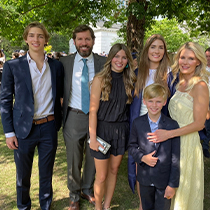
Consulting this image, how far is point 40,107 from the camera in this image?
2781mm

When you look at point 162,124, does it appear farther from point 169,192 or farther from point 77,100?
point 77,100

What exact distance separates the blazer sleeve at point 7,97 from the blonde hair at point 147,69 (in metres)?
1.43

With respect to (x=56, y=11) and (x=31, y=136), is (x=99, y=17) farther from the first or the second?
(x=31, y=136)

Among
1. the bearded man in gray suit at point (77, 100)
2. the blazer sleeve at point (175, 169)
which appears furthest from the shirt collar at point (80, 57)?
the blazer sleeve at point (175, 169)

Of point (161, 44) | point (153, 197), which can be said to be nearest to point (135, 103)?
point (161, 44)

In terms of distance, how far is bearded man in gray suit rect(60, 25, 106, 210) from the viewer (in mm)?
3062

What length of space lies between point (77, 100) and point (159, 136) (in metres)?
1.27

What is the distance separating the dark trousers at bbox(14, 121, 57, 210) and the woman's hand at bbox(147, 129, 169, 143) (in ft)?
4.14

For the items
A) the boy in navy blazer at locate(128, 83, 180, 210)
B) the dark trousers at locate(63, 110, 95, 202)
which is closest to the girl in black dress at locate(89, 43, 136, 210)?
the boy in navy blazer at locate(128, 83, 180, 210)

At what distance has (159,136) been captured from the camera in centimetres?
226

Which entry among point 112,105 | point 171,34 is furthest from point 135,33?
point 171,34

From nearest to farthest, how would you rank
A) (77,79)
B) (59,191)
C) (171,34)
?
(77,79) < (59,191) < (171,34)

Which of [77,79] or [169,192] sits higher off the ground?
[77,79]

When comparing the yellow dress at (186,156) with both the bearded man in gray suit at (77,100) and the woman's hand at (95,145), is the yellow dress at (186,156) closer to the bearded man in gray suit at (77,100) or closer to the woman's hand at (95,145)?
the woman's hand at (95,145)
